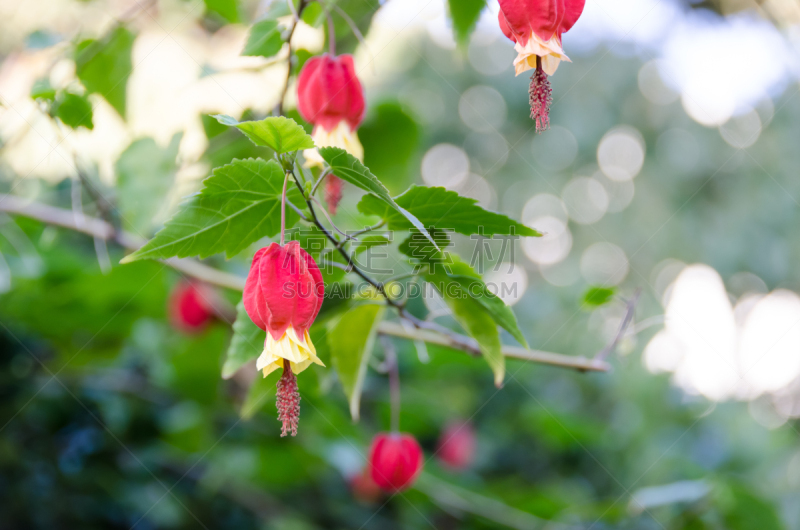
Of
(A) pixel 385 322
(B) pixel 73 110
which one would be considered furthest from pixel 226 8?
(A) pixel 385 322

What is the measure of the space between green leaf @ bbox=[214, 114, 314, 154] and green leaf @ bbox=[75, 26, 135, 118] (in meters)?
0.52

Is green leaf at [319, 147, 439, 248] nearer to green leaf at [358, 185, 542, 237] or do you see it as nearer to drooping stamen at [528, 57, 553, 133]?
green leaf at [358, 185, 542, 237]

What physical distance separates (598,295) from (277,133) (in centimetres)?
46

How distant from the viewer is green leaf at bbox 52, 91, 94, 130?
0.57 metres

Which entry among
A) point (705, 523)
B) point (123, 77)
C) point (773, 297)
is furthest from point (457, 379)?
point (773, 297)

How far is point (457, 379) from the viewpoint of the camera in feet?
5.48

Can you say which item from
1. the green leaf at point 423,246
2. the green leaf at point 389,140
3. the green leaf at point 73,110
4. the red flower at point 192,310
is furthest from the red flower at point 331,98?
the red flower at point 192,310

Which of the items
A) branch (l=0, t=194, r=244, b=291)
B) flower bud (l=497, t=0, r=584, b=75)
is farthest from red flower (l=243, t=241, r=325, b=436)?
branch (l=0, t=194, r=244, b=291)

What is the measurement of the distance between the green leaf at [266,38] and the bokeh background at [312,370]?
30mm

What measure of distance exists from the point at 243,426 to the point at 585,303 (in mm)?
853

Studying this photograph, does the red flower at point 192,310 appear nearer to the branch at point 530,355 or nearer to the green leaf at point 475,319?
the branch at point 530,355

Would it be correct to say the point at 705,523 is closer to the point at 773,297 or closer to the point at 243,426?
the point at 243,426

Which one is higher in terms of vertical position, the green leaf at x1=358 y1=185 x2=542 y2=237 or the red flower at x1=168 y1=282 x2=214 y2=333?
the green leaf at x1=358 y1=185 x2=542 y2=237

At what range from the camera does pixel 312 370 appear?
688 mm
